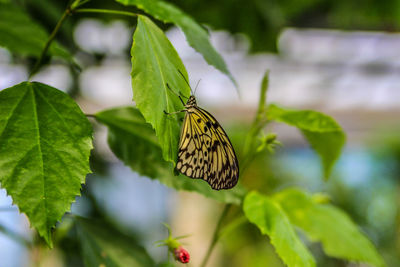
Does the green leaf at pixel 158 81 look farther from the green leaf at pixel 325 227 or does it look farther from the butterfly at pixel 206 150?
the green leaf at pixel 325 227

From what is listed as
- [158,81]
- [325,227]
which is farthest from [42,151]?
[325,227]

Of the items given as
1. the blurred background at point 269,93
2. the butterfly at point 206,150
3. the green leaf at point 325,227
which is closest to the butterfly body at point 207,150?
the butterfly at point 206,150

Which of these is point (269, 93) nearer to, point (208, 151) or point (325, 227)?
point (325, 227)

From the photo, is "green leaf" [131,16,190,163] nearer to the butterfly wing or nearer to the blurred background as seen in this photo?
the butterfly wing

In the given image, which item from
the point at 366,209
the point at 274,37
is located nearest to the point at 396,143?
the point at 366,209

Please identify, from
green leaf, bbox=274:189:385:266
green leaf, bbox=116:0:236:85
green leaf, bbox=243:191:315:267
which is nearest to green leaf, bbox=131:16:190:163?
green leaf, bbox=116:0:236:85

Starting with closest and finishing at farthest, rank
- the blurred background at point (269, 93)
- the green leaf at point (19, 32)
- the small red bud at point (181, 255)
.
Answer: the small red bud at point (181, 255) → the green leaf at point (19, 32) → the blurred background at point (269, 93)
